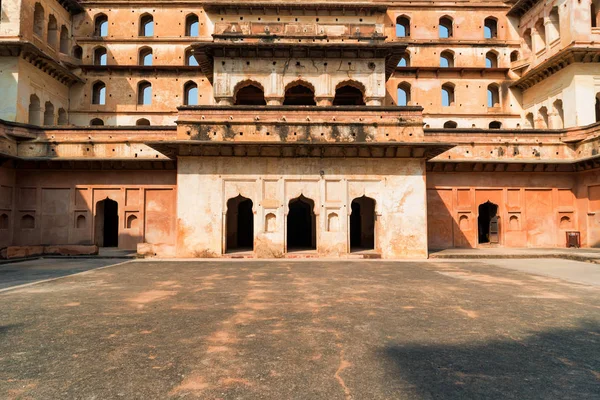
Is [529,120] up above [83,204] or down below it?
above

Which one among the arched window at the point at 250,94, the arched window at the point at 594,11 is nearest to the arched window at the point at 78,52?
the arched window at the point at 250,94

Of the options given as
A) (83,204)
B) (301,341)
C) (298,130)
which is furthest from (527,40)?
(301,341)

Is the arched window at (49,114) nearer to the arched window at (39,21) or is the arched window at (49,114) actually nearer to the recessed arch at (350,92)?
the arched window at (39,21)

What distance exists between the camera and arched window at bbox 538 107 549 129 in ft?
76.2

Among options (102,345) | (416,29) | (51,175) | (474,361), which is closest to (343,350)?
(474,361)

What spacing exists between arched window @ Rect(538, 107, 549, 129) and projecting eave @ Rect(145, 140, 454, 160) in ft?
47.4

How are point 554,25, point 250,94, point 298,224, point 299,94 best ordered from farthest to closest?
point 554,25 < point 250,94 < point 299,94 < point 298,224

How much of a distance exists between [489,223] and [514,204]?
61.3 inches

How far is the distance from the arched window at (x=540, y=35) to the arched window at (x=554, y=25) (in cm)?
110

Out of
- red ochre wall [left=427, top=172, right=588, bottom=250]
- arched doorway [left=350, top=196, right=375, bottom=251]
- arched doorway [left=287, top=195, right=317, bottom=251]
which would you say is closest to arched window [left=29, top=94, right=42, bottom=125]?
arched doorway [left=287, top=195, right=317, bottom=251]

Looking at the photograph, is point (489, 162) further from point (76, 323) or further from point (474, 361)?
point (76, 323)

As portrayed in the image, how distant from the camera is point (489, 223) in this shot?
62.0ft

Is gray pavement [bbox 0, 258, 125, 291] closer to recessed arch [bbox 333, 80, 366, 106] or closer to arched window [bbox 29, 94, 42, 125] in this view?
arched window [bbox 29, 94, 42, 125]

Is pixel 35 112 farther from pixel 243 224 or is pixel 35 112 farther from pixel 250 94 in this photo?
pixel 243 224
